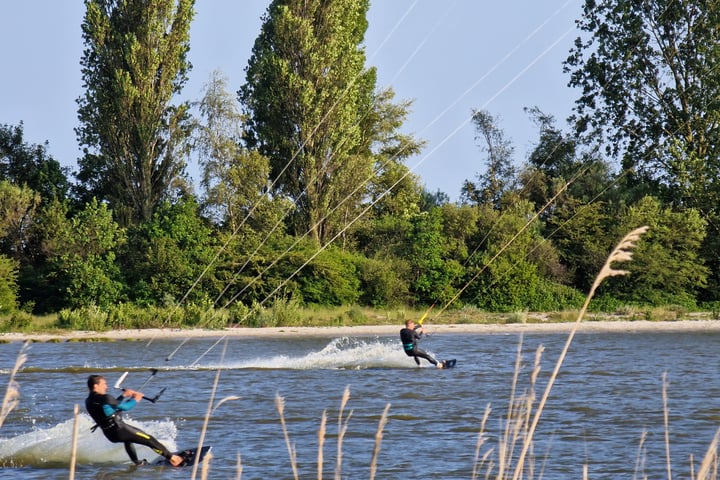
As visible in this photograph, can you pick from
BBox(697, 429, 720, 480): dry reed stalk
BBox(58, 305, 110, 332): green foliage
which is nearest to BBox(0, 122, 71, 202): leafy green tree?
BBox(58, 305, 110, 332): green foliage

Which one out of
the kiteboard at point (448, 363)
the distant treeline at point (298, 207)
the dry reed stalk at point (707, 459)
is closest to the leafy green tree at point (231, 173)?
the distant treeline at point (298, 207)

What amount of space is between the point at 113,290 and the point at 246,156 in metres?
8.14

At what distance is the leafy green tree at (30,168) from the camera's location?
143 ft

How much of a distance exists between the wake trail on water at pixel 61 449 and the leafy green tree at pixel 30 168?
28028 mm

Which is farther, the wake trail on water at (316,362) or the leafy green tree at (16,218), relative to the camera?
the leafy green tree at (16,218)

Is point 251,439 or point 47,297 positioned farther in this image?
point 47,297

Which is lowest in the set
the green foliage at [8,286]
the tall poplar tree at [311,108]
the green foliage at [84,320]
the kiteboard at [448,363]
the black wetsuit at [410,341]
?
the kiteboard at [448,363]

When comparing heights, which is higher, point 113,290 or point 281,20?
point 281,20

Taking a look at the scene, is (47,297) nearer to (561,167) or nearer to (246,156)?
(246,156)

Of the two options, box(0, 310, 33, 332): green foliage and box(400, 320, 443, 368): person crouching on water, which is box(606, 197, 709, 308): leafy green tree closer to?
box(400, 320, 443, 368): person crouching on water

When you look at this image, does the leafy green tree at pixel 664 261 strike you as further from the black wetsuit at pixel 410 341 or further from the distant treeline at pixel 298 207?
the black wetsuit at pixel 410 341

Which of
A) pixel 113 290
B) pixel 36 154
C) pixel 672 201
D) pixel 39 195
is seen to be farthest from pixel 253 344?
pixel 672 201

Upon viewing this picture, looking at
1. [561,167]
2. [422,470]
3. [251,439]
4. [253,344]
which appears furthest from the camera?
[561,167]

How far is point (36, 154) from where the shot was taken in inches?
1815
